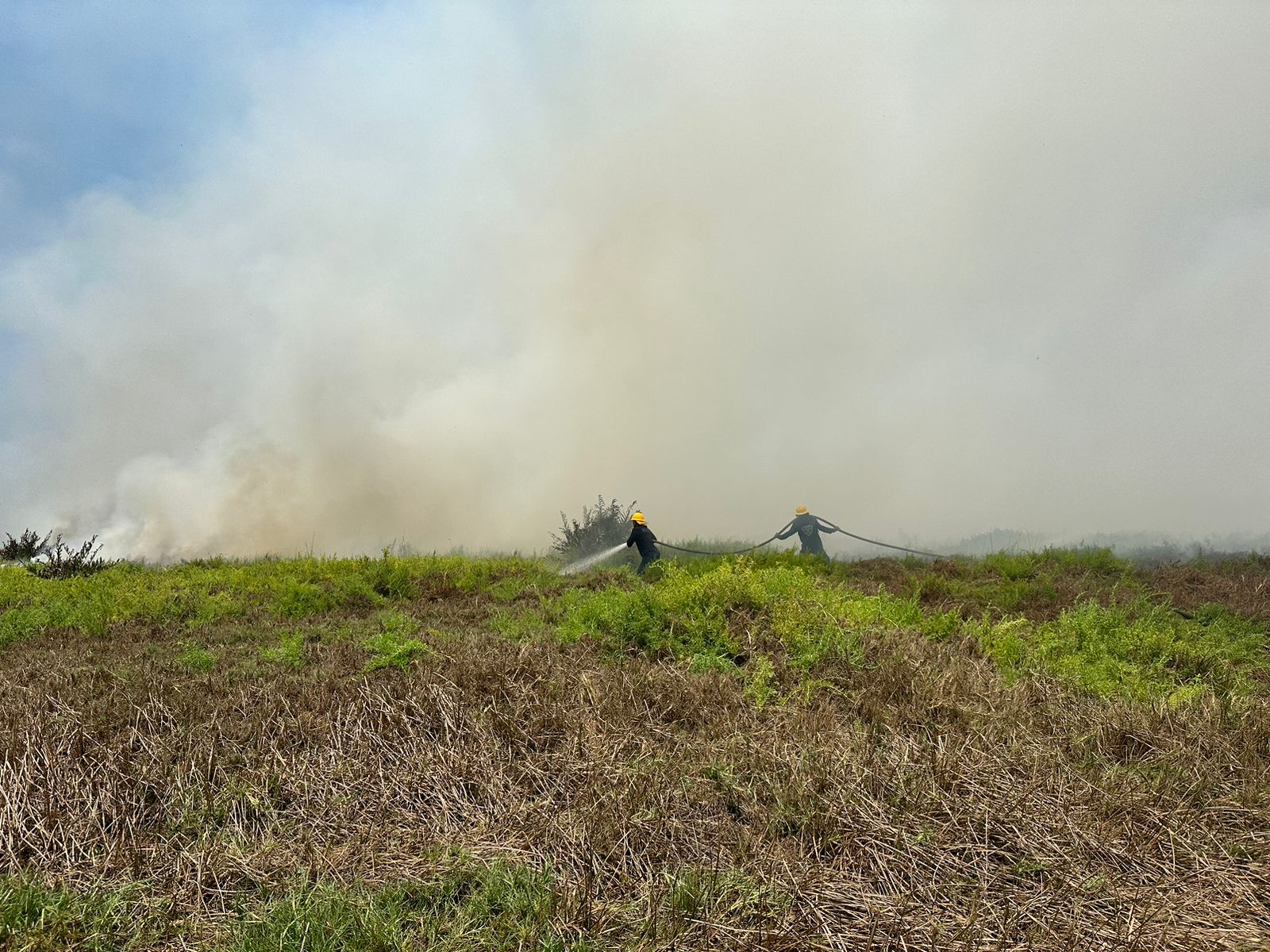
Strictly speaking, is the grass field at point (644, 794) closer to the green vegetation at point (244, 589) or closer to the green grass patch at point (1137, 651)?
the green grass patch at point (1137, 651)

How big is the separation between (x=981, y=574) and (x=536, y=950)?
13.6 m

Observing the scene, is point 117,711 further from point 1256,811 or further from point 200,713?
Result: point 1256,811

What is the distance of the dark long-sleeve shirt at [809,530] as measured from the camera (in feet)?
60.8

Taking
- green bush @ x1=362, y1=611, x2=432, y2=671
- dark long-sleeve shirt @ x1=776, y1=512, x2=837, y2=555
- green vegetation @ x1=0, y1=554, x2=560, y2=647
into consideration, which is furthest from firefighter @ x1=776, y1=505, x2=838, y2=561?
green bush @ x1=362, y1=611, x2=432, y2=671

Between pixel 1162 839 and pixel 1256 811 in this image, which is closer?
pixel 1162 839

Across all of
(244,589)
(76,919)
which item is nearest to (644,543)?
(244,589)

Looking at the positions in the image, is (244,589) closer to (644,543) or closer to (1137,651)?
(644,543)

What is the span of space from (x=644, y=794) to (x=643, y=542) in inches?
546

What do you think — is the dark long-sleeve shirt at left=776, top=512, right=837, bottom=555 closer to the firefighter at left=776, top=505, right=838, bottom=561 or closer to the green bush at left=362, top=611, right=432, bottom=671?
the firefighter at left=776, top=505, right=838, bottom=561

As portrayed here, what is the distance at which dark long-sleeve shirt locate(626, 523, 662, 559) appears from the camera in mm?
17344

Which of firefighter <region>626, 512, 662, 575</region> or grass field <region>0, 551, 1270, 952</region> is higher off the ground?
firefighter <region>626, 512, 662, 575</region>

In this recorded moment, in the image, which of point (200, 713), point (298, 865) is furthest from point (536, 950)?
point (200, 713)

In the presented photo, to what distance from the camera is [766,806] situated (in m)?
3.49

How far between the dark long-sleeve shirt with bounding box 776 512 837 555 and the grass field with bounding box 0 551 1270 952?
37.4ft
